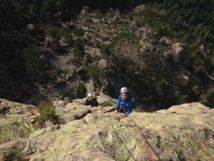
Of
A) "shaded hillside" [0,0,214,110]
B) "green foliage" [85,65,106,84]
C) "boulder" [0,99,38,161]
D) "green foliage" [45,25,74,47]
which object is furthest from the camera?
"green foliage" [45,25,74,47]

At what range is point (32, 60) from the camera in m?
57.5

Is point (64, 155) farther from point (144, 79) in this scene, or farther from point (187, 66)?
point (187, 66)

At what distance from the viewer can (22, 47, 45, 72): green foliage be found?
57000mm

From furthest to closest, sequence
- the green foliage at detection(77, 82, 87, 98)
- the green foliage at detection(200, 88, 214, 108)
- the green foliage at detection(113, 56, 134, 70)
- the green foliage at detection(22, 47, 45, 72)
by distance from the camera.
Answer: the green foliage at detection(200, 88, 214, 108) < the green foliage at detection(113, 56, 134, 70) < the green foliage at detection(77, 82, 87, 98) < the green foliage at detection(22, 47, 45, 72)

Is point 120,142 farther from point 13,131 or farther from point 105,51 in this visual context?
point 105,51

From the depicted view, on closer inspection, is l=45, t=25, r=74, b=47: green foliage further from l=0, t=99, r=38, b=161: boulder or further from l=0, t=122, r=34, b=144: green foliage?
l=0, t=122, r=34, b=144: green foliage

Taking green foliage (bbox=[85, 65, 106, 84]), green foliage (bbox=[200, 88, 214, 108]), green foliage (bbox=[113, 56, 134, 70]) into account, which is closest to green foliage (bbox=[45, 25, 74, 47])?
green foliage (bbox=[85, 65, 106, 84])

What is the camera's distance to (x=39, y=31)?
8238 cm

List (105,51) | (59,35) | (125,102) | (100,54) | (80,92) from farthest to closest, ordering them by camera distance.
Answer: (59,35), (100,54), (105,51), (80,92), (125,102)

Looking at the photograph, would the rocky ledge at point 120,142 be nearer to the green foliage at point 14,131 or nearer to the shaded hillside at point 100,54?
the green foliage at point 14,131

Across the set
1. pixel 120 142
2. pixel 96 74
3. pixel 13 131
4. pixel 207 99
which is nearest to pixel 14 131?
pixel 13 131

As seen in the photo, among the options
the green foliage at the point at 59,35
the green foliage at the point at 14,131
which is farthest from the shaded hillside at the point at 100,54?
the green foliage at the point at 14,131

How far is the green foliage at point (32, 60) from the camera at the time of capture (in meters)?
57.0

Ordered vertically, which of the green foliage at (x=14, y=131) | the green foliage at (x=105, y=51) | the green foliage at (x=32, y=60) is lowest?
the green foliage at (x=14, y=131)
